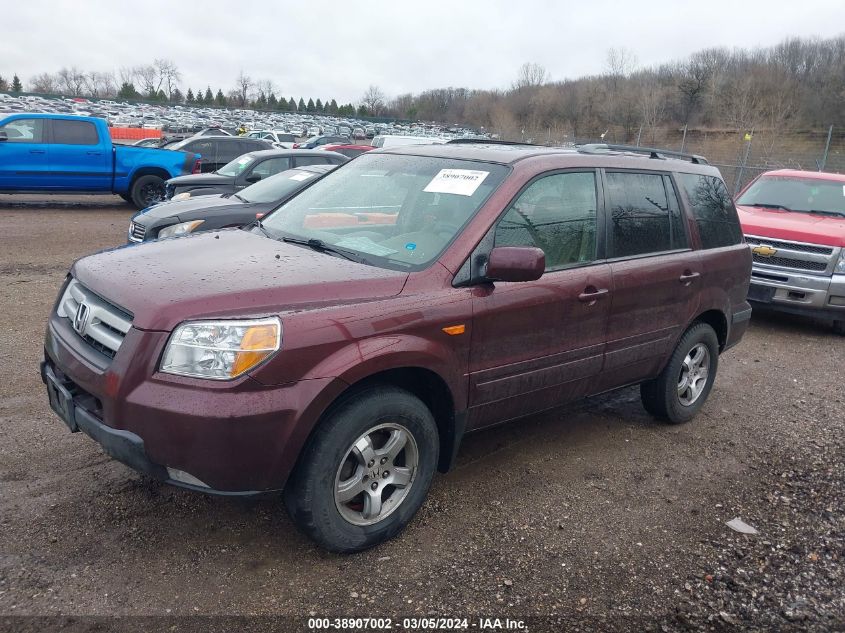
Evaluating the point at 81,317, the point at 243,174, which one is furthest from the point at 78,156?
the point at 81,317

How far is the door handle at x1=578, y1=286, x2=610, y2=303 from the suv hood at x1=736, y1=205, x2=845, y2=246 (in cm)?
505

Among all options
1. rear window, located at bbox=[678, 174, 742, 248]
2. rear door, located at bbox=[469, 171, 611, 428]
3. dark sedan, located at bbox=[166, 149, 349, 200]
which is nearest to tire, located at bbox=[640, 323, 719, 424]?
rear window, located at bbox=[678, 174, 742, 248]

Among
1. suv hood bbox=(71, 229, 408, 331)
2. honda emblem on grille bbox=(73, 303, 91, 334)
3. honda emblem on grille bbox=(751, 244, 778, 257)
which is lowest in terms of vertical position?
honda emblem on grille bbox=(751, 244, 778, 257)

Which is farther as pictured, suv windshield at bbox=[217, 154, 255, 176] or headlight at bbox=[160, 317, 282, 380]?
suv windshield at bbox=[217, 154, 255, 176]

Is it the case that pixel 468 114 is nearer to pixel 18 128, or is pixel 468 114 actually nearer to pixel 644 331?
pixel 18 128

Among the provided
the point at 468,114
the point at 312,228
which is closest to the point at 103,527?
the point at 312,228

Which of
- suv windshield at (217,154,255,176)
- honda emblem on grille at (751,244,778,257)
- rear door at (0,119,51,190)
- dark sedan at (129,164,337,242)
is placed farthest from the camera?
rear door at (0,119,51,190)

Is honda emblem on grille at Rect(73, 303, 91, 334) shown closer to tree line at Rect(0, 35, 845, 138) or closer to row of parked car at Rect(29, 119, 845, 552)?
row of parked car at Rect(29, 119, 845, 552)

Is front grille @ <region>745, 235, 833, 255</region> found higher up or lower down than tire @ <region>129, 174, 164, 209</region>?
higher up

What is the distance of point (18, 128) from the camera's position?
536 inches

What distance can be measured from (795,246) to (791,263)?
0.64 feet

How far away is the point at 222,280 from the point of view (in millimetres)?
3021

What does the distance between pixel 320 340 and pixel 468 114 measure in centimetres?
7406

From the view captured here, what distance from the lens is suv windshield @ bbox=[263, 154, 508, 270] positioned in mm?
3539
